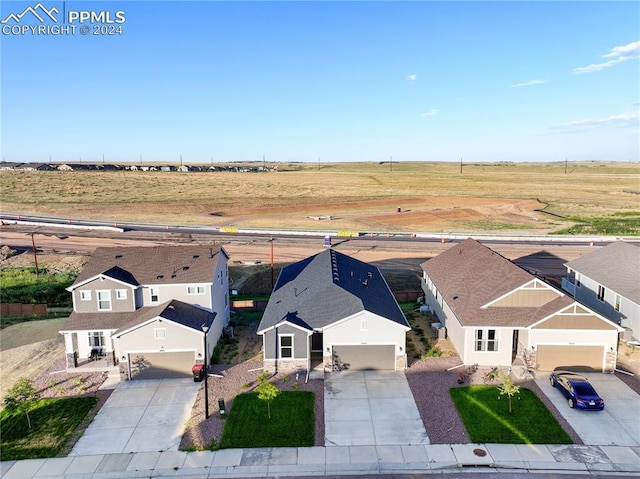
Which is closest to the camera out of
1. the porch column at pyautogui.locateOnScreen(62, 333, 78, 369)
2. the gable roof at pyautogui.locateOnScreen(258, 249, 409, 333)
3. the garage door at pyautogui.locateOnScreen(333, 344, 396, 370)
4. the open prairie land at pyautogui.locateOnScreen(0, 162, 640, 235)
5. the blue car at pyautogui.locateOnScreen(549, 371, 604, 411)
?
the blue car at pyautogui.locateOnScreen(549, 371, 604, 411)

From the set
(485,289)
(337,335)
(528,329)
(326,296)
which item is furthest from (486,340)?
(326,296)

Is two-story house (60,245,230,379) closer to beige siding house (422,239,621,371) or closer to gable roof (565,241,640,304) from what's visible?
beige siding house (422,239,621,371)

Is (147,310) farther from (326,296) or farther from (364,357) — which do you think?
(364,357)

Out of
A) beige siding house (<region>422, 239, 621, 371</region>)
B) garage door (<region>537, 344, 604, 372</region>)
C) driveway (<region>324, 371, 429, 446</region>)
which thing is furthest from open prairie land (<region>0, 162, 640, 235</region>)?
driveway (<region>324, 371, 429, 446</region>)

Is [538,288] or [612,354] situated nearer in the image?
[612,354]

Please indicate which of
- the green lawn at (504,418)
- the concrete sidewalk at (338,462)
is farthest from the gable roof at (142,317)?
the green lawn at (504,418)

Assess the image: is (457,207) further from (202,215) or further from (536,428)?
(536,428)

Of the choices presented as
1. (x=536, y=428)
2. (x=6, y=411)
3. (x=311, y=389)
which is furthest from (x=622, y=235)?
(x=6, y=411)

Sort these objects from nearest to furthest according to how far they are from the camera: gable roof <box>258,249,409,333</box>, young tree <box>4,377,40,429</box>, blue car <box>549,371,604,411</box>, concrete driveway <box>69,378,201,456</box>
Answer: concrete driveway <box>69,378,201,456</box>
young tree <box>4,377,40,429</box>
blue car <box>549,371,604,411</box>
gable roof <box>258,249,409,333</box>
